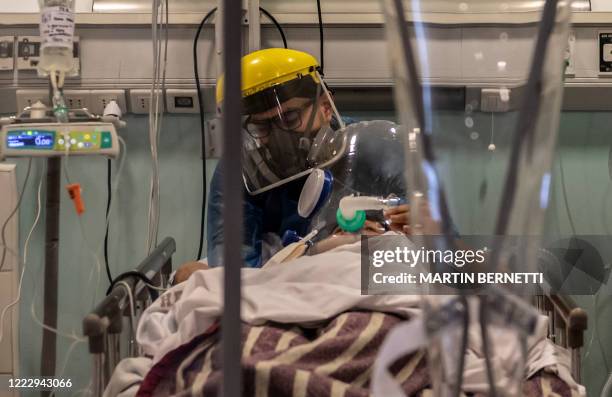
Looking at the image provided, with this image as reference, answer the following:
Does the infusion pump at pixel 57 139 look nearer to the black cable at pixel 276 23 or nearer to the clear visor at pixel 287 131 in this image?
the clear visor at pixel 287 131

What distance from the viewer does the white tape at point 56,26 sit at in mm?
1482

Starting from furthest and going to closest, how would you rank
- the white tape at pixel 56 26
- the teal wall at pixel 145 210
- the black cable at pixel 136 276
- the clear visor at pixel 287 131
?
the teal wall at pixel 145 210, the clear visor at pixel 287 131, the white tape at pixel 56 26, the black cable at pixel 136 276

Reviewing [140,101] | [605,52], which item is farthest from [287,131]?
[605,52]

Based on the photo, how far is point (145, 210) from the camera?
2.20 m

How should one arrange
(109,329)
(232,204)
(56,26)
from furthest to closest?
1. (56,26)
2. (109,329)
3. (232,204)

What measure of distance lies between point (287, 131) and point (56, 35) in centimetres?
59

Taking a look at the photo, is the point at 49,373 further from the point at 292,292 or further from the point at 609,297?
the point at 609,297

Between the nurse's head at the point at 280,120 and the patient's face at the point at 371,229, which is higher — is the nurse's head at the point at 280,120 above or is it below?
above

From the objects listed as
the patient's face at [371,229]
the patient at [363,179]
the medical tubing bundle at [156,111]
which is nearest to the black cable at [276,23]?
the medical tubing bundle at [156,111]

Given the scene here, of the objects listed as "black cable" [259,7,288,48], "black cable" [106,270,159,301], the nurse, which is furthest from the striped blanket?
"black cable" [259,7,288,48]

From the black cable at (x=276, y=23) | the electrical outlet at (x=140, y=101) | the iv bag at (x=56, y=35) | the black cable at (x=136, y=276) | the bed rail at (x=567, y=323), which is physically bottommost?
the bed rail at (x=567, y=323)

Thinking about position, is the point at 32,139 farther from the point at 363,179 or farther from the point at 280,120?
the point at 363,179

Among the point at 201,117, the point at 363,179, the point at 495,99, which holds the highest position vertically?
the point at 201,117

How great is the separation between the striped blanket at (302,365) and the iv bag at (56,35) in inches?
33.3
